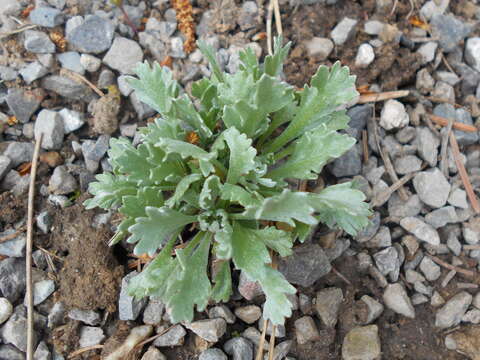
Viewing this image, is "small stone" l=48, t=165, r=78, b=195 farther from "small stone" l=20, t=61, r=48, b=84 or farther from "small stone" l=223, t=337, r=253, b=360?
"small stone" l=223, t=337, r=253, b=360

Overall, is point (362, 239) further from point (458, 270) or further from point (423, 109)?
point (423, 109)

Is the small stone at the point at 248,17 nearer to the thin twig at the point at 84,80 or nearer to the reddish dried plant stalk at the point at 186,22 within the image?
the reddish dried plant stalk at the point at 186,22

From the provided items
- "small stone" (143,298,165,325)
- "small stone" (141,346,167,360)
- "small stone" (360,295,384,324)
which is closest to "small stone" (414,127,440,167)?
"small stone" (360,295,384,324)

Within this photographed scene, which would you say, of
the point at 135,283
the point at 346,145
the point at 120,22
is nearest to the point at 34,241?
the point at 135,283

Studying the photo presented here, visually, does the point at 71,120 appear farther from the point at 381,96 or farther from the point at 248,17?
the point at 381,96

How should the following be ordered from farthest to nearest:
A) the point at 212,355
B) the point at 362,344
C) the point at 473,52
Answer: the point at 473,52 → the point at 362,344 → the point at 212,355

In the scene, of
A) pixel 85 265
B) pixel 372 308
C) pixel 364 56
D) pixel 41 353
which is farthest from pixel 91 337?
pixel 364 56
